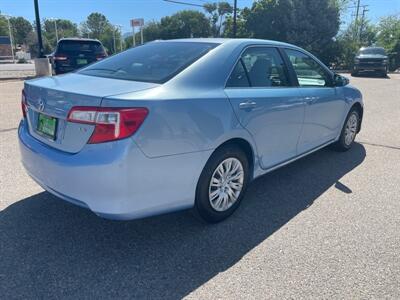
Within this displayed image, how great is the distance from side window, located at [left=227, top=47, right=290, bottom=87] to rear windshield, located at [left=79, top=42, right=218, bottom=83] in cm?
34

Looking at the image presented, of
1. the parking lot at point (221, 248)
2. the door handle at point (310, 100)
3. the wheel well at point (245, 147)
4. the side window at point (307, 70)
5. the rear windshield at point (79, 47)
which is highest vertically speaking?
the rear windshield at point (79, 47)

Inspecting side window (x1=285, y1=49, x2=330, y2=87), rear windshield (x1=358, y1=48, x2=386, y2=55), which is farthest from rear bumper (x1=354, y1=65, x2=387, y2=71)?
side window (x1=285, y1=49, x2=330, y2=87)

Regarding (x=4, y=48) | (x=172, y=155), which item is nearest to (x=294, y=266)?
(x=172, y=155)

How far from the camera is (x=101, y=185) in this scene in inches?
95.3

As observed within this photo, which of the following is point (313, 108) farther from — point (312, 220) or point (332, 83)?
point (312, 220)

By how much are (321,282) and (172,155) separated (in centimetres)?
138

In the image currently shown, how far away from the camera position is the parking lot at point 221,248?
2.45m

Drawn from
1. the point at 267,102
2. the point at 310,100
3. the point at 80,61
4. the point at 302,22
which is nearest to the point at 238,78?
the point at 267,102

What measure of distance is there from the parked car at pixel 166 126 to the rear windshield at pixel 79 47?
1017cm

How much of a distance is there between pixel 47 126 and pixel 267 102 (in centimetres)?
197

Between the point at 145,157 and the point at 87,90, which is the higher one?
the point at 87,90

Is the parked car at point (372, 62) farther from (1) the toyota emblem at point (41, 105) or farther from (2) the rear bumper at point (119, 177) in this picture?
(1) the toyota emblem at point (41, 105)

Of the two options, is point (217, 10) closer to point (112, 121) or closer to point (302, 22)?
point (302, 22)

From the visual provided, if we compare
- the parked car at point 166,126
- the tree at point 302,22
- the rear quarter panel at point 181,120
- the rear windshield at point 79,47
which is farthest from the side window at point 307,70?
the tree at point 302,22
